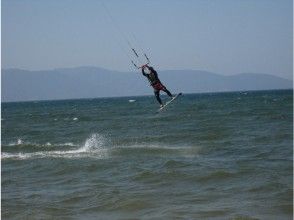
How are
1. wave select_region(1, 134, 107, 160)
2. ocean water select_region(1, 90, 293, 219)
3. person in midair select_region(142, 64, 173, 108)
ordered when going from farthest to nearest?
1. wave select_region(1, 134, 107, 160)
2. person in midair select_region(142, 64, 173, 108)
3. ocean water select_region(1, 90, 293, 219)

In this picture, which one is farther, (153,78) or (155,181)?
(153,78)

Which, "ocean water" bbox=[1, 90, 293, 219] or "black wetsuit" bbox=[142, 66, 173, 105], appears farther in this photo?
"black wetsuit" bbox=[142, 66, 173, 105]

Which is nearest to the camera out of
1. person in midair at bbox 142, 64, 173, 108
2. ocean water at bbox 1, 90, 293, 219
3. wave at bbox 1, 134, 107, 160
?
ocean water at bbox 1, 90, 293, 219

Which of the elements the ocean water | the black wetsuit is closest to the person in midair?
the black wetsuit

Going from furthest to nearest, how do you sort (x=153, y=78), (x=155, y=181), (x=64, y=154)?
(x=64, y=154), (x=153, y=78), (x=155, y=181)

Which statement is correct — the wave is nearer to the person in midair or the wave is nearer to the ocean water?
the ocean water

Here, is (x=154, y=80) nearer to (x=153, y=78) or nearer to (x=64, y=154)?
(x=153, y=78)

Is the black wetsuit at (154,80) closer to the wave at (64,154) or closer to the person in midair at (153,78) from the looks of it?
the person in midair at (153,78)

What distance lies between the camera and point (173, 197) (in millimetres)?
15234

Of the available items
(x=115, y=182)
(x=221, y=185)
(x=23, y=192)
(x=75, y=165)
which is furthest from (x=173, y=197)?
(x=75, y=165)

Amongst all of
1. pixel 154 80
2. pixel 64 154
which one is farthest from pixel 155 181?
pixel 64 154

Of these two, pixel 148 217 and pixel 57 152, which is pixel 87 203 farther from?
pixel 57 152

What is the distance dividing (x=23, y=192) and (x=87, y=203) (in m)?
3.23

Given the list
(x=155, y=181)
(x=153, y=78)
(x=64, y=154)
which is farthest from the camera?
(x=64, y=154)
